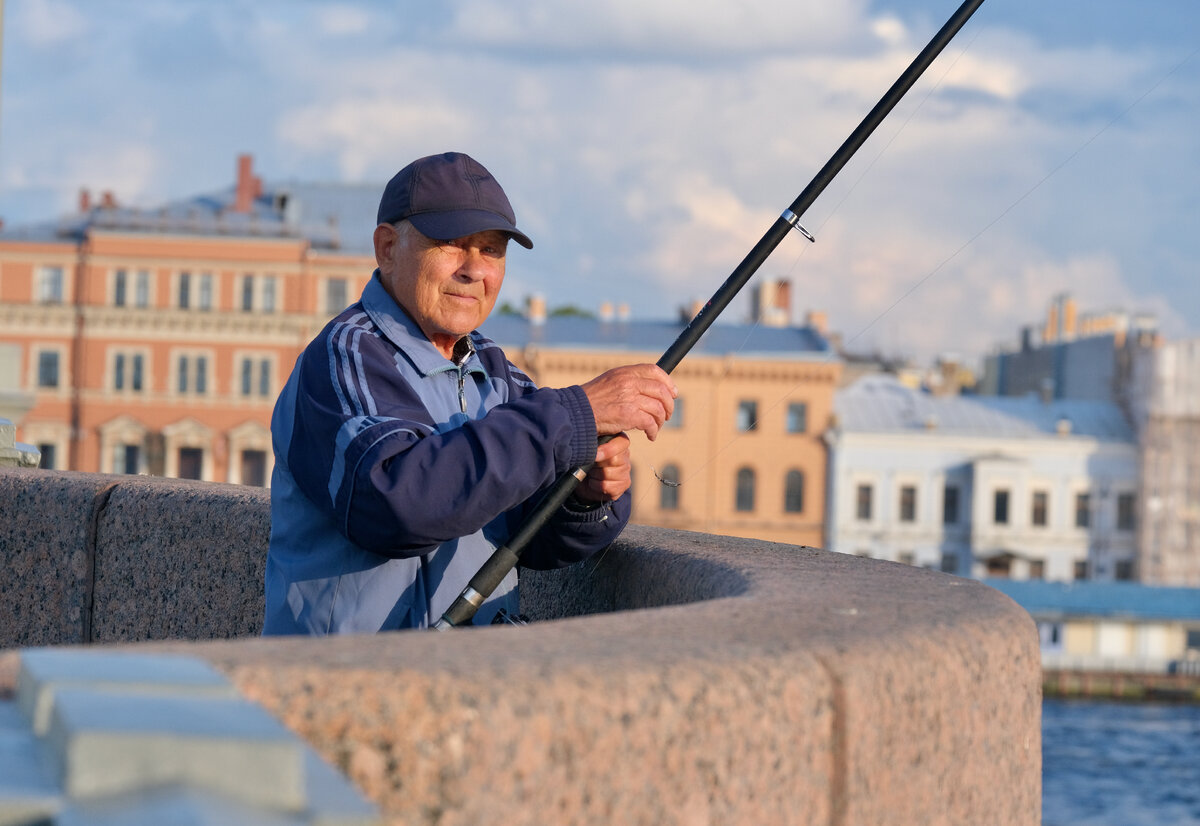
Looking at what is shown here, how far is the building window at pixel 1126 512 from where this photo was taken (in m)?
50.6

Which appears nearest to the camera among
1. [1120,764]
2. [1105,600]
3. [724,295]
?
[724,295]

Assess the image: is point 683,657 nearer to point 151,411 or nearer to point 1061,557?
point 151,411

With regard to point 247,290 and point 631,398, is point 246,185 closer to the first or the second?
point 247,290

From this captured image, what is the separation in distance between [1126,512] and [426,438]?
51.3 meters

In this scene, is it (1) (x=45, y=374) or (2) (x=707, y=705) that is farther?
(1) (x=45, y=374)

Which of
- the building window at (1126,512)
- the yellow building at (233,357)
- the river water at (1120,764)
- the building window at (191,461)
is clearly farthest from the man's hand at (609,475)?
the building window at (1126,512)

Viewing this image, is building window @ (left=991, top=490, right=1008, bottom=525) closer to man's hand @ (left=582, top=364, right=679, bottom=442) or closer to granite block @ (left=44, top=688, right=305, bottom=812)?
man's hand @ (left=582, top=364, right=679, bottom=442)

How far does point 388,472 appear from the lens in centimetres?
202

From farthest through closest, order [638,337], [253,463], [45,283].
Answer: [638,337]
[253,463]
[45,283]

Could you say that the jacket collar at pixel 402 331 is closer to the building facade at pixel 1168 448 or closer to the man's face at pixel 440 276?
the man's face at pixel 440 276

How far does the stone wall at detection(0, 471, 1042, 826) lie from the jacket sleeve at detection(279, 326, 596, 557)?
289 mm

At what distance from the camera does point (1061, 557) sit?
2007 inches

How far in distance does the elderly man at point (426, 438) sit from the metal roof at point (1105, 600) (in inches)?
1751

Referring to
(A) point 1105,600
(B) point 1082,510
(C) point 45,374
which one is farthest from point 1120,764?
(C) point 45,374
